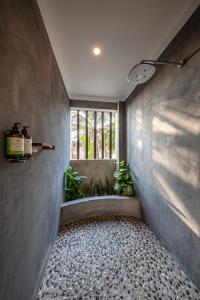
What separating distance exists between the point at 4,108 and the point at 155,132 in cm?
192

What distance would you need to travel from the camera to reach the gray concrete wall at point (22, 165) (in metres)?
0.75

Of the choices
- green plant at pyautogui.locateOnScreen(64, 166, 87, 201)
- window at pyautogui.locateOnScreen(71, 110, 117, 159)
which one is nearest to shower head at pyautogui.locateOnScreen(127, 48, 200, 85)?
window at pyautogui.locateOnScreen(71, 110, 117, 159)

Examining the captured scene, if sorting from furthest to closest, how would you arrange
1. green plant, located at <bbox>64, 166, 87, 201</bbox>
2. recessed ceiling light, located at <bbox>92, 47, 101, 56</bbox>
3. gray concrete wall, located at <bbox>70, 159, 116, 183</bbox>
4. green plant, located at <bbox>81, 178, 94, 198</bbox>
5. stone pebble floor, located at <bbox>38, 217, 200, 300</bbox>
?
1. gray concrete wall, located at <bbox>70, 159, 116, 183</bbox>
2. green plant, located at <bbox>81, 178, 94, 198</bbox>
3. green plant, located at <bbox>64, 166, 87, 201</bbox>
4. recessed ceiling light, located at <bbox>92, 47, 101, 56</bbox>
5. stone pebble floor, located at <bbox>38, 217, 200, 300</bbox>

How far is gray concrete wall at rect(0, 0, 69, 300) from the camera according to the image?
75 cm

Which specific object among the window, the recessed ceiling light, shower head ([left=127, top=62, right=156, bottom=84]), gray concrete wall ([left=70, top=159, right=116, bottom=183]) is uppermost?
the recessed ceiling light

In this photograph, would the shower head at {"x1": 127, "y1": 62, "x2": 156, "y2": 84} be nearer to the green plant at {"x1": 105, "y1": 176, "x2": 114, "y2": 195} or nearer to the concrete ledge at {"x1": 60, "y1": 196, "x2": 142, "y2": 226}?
the concrete ledge at {"x1": 60, "y1": 196, "x2": 142, "y2": 226}

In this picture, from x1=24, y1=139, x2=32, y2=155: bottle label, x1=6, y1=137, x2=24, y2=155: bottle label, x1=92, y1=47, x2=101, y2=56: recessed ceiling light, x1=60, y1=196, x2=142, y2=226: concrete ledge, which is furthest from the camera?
x1=60, y1=196, x2=142, y2=226: concrete ledge

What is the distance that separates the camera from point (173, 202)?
168 cm

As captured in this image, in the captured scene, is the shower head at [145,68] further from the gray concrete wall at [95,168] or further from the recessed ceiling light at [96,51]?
the gray concrete wall at [95,168]

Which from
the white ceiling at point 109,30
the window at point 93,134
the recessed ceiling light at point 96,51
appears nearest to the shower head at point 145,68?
the white ceiling at point 109,30

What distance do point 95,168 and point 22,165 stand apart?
2501 millimetres

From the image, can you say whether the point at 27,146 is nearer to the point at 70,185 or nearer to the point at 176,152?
the point at 176,152

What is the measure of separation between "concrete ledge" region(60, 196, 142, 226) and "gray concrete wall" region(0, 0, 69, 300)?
1.12m

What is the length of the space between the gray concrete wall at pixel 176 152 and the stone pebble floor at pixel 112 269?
→ 18 centimetres
